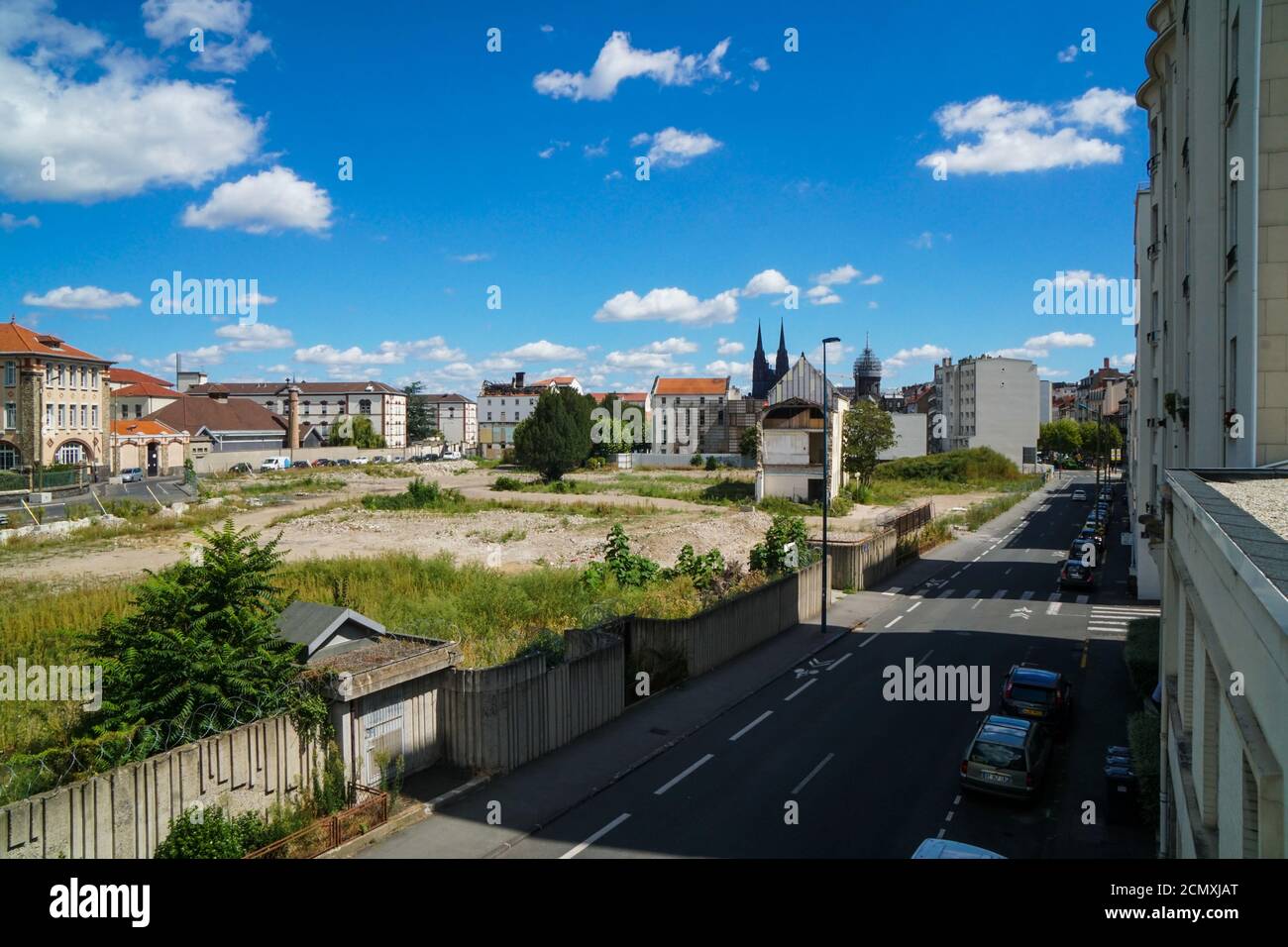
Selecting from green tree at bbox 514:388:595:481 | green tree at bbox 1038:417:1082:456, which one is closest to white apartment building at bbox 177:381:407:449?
green tree at bbox 514:388:595:481

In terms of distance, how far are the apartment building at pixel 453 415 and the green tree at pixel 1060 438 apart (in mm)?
91781

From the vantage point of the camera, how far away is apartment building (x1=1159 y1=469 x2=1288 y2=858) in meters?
4.14

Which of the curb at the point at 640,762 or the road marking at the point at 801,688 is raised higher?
the curb at the point at 640,762

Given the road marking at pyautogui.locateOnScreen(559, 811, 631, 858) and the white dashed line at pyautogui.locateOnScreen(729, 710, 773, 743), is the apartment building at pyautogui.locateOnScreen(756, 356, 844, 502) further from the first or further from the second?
the road marking at pyautogui.locateOnScreen(559, 811, 631, 858)

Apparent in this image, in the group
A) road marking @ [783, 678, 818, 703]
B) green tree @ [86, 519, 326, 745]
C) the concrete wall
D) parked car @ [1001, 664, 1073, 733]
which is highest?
green tree @ [86, 519, 326, 745]

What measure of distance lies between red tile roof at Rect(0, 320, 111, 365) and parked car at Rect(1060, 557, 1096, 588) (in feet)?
220

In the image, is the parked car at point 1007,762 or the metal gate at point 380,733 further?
the parked car at point 1007,762

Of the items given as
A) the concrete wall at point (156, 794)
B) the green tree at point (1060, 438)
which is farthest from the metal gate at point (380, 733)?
the green tree at point (1060, 438)

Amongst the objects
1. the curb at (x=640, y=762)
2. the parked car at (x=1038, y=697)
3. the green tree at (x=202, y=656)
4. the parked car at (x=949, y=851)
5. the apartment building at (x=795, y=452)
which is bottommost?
the curb at (x=640, y=762)

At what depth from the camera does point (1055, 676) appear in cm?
1808

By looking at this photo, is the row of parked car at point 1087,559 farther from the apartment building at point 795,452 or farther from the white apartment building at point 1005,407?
the white apartment building at point 1005,407

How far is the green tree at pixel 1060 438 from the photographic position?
117 metres

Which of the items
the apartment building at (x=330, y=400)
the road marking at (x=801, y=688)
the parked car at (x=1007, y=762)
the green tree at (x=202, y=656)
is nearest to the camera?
the green tree at (x=202, y=656)
